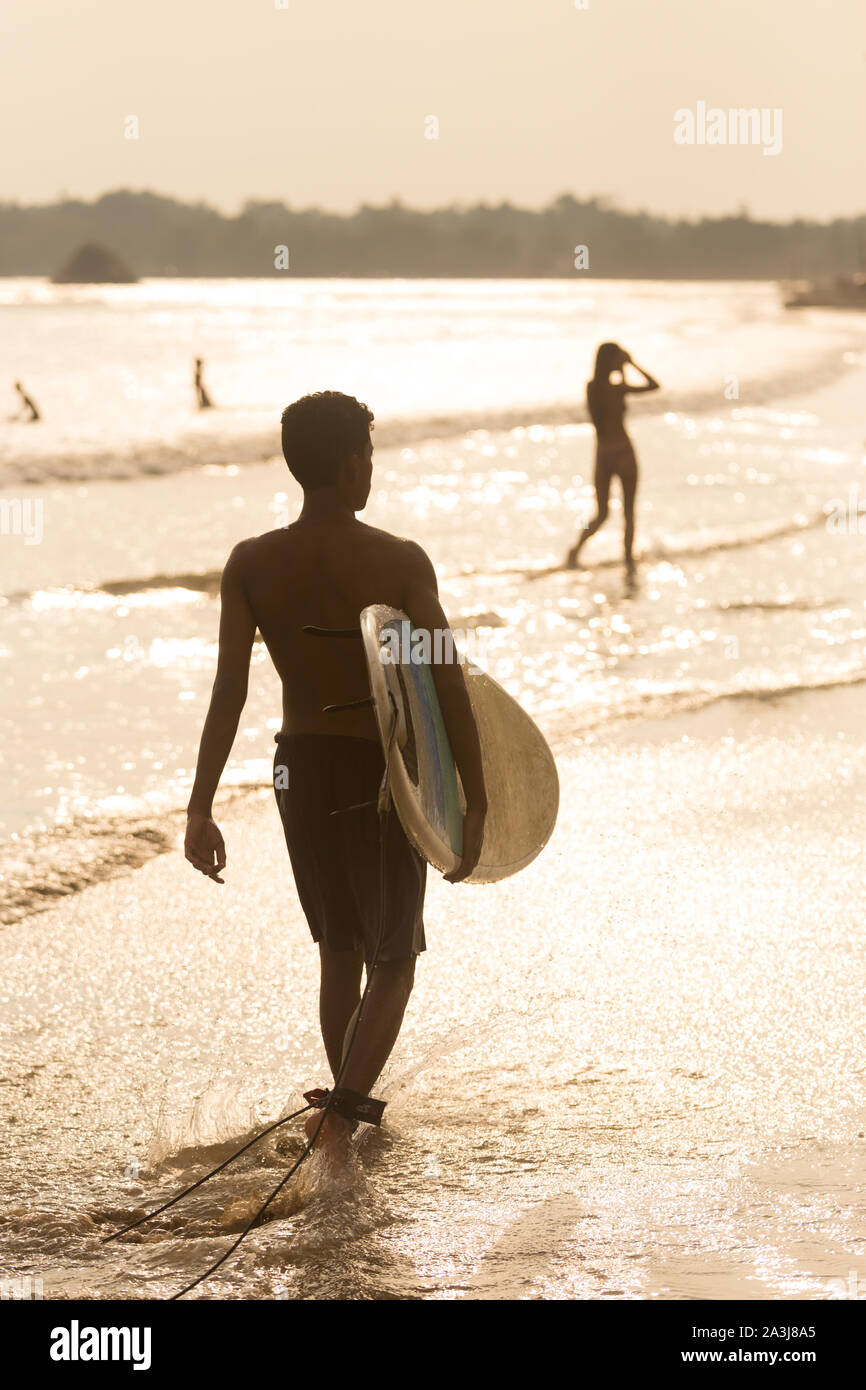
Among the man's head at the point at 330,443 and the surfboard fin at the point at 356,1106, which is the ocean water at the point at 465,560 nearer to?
the surfboard fin at the point at 356,1106

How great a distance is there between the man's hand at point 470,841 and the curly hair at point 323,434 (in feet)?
2.28

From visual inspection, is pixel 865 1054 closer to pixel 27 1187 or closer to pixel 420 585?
pixel 420 585

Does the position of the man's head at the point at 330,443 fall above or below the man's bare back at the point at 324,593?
above

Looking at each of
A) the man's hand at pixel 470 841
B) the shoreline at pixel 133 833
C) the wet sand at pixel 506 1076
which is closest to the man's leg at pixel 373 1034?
the wet sand at pixel 506 1076

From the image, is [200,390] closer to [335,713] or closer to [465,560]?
[465,560]

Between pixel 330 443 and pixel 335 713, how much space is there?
0.51 m

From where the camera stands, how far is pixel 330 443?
2906mm

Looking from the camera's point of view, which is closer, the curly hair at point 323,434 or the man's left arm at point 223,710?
the curly hair at point 323,434

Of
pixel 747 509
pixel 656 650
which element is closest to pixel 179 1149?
pixel 656 650

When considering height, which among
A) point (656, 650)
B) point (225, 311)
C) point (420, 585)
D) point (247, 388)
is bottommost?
point (656, 650)

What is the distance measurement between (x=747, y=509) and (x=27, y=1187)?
13862 millimetres

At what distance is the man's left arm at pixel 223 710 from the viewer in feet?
9.83

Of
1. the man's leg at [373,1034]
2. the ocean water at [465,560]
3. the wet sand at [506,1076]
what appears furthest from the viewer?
the ocean water at [465,560]

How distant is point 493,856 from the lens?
10.5 ft
